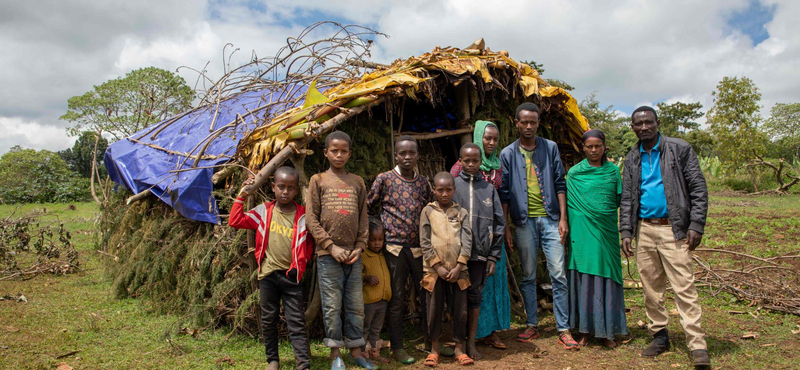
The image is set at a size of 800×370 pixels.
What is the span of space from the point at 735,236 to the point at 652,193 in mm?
6278

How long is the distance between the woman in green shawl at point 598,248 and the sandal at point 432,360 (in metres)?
1.30

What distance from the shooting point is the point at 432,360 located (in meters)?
3.91

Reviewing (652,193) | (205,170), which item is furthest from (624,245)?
(205,170)

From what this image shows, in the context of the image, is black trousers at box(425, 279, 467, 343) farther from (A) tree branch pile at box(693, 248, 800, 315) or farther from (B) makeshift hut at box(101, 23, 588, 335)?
(A) tree branch pile at box(693, 248, 800, 315)

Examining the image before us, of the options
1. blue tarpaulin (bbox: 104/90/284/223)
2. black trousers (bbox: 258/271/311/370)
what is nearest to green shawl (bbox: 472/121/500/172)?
black trousers (bbox: 258/271/311/370)

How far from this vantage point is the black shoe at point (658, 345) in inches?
160

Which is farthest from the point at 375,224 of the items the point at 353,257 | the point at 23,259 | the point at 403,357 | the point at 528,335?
the point at 23,259

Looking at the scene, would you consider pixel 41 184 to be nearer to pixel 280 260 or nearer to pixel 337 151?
pixel 280 260

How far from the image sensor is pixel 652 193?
396 cm

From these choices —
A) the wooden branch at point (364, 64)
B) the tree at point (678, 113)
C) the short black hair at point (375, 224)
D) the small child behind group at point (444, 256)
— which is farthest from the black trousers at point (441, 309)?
the tree at point (678, 113)

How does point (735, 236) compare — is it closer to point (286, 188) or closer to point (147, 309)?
point (286, 188)

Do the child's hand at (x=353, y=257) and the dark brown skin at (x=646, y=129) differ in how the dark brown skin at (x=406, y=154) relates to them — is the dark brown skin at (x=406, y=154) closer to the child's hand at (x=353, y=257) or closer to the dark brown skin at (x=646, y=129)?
the child's hand at (x=353, y=257)

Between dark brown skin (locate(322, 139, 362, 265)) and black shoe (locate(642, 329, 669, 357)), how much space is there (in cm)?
247

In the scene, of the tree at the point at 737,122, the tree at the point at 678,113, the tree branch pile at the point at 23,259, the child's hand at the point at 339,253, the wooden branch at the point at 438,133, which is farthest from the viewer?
the tree at the point at 678,113
